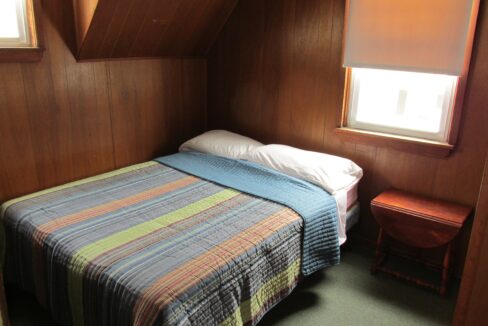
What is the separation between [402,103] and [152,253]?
6.20 ft

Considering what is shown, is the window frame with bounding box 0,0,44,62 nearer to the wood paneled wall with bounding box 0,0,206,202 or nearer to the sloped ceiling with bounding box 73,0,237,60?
the wood paneled wall with bounding box 0,0,206,202

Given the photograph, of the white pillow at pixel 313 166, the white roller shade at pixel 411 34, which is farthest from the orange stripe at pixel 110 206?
the white roller shade at pixel 411 34

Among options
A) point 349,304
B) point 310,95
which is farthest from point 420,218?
point 310,95

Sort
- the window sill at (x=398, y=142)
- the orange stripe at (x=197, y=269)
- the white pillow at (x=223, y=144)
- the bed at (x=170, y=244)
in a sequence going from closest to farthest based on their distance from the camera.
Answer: the orange stripe at (x=197, y=269), the bed at (x=170, y=244), the window sill at (x=398, y=142), the white pillow at (x=223, y=144)

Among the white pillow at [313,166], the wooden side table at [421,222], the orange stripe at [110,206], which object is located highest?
the white pillow at [313,166]

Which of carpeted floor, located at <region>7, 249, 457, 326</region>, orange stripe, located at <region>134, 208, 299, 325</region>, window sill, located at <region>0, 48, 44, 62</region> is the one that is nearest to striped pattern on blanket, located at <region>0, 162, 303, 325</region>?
orange stripe, located at <region>134, 208, 299, 325</region>

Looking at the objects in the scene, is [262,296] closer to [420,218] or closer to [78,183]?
[420,218]

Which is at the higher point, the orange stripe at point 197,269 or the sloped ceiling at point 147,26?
the sloped ceiling at point 147,26

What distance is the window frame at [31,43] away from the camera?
2.22 metres

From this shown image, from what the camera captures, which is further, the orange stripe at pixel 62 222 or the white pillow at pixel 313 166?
the white pillow at pixel 313 166

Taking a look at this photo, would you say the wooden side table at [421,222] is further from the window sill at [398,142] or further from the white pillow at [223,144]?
the white pillow at [223,144]

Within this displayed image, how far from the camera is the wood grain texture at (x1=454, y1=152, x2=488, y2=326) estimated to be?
956mm

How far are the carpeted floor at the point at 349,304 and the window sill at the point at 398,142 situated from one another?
0.86 m

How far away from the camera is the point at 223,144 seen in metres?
3.06
